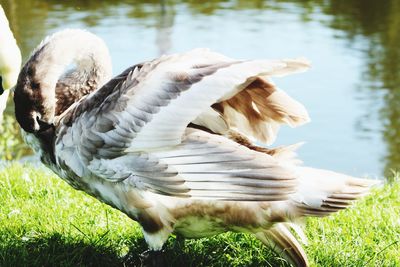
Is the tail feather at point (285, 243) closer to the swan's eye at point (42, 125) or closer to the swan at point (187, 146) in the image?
the swan at point (187, 146)

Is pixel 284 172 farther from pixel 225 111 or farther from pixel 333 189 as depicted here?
pixel 225 111

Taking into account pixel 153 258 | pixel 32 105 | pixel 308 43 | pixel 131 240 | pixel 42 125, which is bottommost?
pixel 308 43

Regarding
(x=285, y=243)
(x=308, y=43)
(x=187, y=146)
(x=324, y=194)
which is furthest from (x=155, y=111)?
(x=308, y=43)

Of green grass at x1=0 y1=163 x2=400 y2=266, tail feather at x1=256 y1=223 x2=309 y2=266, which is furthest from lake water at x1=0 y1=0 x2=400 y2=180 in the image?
tail feather at x1=256 y1=223 x2=309 y2=266

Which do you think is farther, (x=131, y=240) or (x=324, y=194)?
(x=131, y=240)

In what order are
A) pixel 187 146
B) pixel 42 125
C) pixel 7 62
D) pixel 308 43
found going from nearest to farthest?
1. pixel 187 146
2. pixel 42 125
3. pixel 7 62
4. pixel 308 43

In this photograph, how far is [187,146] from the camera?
3604 millimetres

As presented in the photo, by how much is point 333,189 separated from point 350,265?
2.23 ft

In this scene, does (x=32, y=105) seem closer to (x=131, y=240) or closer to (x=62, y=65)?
(x=62, y=65)

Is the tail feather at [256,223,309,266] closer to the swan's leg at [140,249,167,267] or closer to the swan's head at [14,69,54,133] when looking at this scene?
the swan's leg at [140,249,167,267]

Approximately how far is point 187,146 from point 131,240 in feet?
3.70

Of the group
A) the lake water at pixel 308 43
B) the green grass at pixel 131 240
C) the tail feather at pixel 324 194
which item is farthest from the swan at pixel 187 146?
the lake water at pixel 308 43

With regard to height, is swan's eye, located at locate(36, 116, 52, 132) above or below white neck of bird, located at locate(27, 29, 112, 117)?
below

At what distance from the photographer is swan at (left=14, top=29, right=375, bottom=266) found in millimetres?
3520
